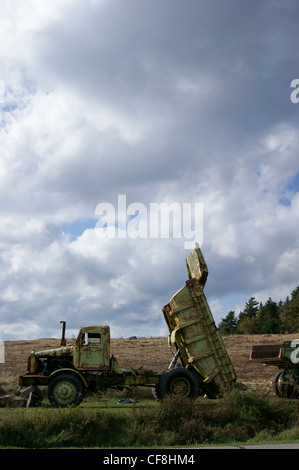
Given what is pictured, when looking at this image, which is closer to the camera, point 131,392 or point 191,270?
point 191,270

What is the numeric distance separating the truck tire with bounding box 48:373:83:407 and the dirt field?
17.4 ft

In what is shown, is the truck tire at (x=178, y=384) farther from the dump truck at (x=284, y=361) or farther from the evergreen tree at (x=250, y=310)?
the evergreen tree at (x=250, y=310)

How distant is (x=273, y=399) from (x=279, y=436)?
2.06 metres

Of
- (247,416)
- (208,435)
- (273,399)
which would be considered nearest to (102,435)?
(208,435)

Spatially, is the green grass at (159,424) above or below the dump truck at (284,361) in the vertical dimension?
below

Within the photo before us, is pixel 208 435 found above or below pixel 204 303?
below

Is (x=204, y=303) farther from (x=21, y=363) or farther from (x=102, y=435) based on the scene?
(x=21, y=363)

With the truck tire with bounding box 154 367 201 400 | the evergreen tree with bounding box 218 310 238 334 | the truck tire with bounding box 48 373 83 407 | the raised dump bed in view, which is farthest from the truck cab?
the evergreen tree with bounding box 218 310 238 334

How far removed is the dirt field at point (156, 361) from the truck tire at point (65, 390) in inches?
209

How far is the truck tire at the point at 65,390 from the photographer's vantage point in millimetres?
16141

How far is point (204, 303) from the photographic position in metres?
17.0

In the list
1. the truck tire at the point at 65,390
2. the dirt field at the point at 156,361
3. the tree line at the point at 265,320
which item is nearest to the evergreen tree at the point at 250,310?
the tree line at the point at 265,320

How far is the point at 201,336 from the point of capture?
16.8 meters

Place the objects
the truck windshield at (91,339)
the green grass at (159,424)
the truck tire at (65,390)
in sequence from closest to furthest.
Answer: the green grass at (159,424), the truck tire at (65,390), the truck windshield at (91,339)
